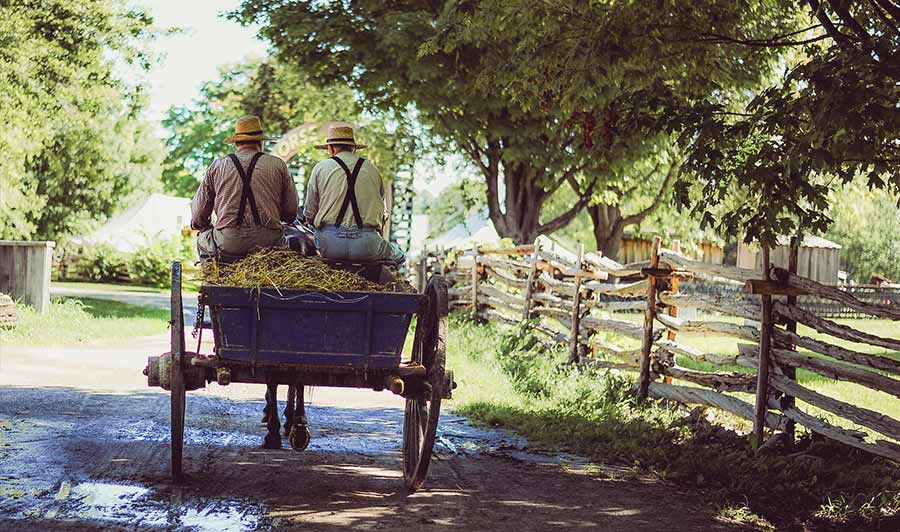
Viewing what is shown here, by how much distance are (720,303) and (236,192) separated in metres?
5.03

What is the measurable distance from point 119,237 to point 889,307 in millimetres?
42328

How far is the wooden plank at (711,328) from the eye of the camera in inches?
378

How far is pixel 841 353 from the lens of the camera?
8562 mm

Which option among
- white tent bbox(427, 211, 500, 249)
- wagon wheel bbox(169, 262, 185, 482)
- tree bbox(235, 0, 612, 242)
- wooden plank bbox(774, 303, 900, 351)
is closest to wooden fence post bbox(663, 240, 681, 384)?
wooden plank bbox(774, 303, 900, 351)

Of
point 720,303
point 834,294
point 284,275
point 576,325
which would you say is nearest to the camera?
point 284,275

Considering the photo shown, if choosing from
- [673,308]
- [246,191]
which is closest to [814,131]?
[246,191]

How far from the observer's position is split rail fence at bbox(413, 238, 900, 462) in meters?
8.22

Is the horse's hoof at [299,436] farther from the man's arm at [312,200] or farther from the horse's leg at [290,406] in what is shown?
the man's arm at [312,200]

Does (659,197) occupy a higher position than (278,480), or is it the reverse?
(659,197)

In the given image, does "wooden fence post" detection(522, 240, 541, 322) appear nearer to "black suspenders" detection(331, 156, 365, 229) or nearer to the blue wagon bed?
"black suspenders" detection(331, 156, 365, 229)

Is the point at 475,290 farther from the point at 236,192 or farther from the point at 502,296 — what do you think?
the point at 236,192

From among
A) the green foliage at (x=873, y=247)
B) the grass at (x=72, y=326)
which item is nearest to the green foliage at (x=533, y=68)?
the grass at (x=72, y=326)

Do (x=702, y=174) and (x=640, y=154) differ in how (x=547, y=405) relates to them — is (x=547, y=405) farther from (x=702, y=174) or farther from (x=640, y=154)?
(x=640, y=154)

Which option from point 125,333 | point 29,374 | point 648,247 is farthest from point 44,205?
point 648,247
